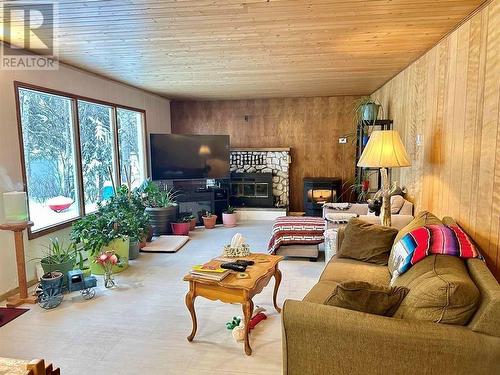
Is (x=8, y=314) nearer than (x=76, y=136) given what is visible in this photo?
Yes

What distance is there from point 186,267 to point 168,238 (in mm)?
1348

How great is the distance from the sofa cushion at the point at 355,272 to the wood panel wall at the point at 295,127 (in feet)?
14.2

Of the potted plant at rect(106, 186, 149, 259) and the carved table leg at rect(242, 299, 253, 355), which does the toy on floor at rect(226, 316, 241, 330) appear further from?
the potted plant at rect(106, 186, 149, 259)

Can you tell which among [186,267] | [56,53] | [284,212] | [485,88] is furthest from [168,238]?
[485,88]

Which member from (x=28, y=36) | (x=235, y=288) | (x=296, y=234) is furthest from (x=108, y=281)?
(x=28, y=36)

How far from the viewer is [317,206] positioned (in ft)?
22.0

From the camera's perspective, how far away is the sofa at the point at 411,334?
4.61ft

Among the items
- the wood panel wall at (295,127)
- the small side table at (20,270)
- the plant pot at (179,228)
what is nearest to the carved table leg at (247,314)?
the small side table at (20,270)

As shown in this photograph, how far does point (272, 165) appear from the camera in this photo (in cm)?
708

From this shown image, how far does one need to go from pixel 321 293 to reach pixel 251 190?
15.9 feet

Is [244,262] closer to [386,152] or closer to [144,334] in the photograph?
[144,334]

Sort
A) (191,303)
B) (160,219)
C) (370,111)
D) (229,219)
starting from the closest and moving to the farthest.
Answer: (191,303), (370,111), (160,219), (229,219)

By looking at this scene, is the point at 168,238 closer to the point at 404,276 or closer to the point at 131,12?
the point at 131,12

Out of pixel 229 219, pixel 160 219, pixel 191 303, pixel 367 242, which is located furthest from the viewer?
pixel 229 219
